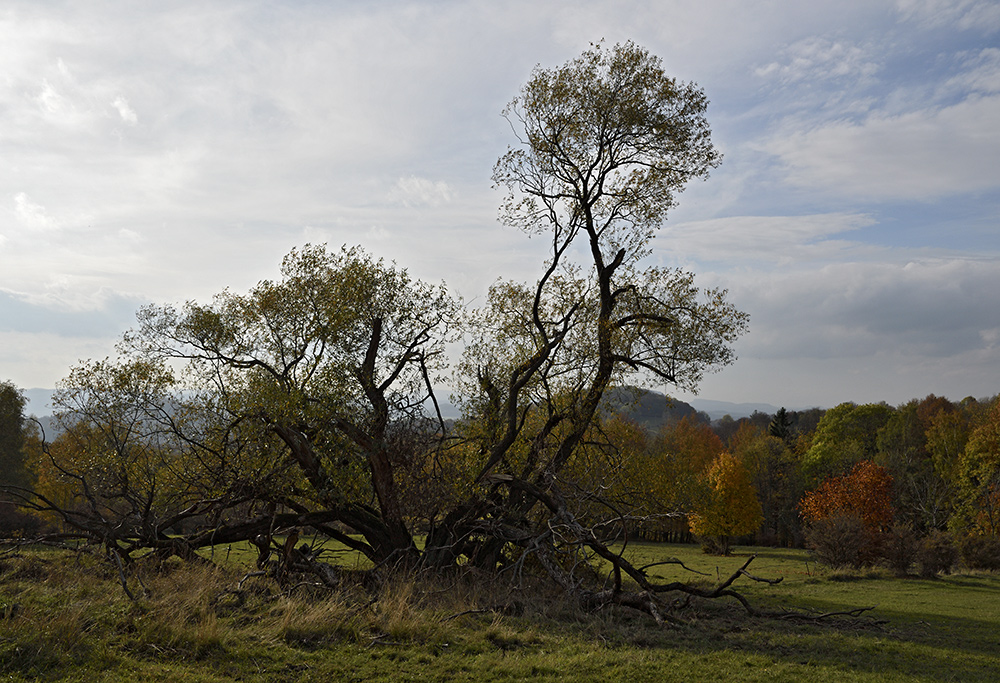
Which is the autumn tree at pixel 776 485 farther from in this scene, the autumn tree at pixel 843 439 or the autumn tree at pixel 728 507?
the autumn tree at pixel 728 507

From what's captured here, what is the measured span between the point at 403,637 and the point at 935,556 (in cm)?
2663

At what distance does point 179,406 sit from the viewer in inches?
643

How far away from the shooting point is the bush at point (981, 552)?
3141 centimetres

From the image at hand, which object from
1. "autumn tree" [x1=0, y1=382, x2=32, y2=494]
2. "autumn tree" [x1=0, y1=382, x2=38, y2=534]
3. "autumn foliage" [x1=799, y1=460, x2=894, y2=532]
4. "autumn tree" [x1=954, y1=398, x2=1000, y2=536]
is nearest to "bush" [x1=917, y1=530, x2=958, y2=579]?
"autumn foliage" [x1=799, y1=460, x2=894, y2=532]

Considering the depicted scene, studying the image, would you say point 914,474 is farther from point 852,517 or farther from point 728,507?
point 852,517

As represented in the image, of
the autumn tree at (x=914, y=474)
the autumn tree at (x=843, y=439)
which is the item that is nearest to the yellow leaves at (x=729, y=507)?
the autumn tree at (x=914, y=474)

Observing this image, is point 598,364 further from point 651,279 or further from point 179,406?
point 179,406

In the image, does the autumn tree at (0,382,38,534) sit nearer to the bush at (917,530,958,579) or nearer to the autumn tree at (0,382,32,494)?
the autumn tree at (0,382,32,494)

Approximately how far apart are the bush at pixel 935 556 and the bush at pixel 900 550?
282mm

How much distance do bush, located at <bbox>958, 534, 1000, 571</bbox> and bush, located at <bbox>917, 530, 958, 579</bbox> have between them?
4675mm

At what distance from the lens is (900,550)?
27938 mm

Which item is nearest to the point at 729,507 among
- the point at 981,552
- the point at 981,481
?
the point at 981,481

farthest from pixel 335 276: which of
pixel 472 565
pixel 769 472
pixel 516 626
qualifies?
pixel 769 472

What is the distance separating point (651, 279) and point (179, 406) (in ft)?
43.4
